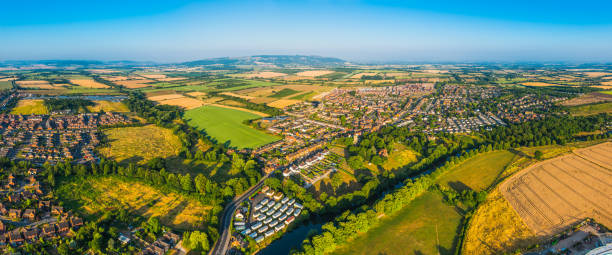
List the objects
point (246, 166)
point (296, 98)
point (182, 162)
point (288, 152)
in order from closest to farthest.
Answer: point (246, 166) < point (182, 162) < point (288, 152) < point (296, 98)

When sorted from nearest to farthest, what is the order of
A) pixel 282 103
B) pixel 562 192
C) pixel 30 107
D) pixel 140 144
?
pixel 562 192
pixel 140 144
pixel 30 107
pixel 282 103

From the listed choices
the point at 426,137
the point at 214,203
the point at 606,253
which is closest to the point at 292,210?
the point at 214,203

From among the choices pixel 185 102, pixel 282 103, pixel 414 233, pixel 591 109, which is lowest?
pixel 414 233

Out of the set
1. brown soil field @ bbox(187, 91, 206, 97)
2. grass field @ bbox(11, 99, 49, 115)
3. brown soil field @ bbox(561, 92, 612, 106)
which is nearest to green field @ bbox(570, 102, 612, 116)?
brown soil field @ bbox(561, 92, 612, 106)

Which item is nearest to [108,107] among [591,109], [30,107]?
[30,107]

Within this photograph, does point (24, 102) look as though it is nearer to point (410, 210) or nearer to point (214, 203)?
point (214, 203)

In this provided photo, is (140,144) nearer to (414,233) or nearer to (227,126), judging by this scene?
(227,126)
